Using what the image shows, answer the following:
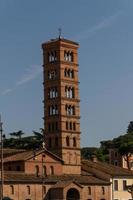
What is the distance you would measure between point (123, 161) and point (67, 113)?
152 feet

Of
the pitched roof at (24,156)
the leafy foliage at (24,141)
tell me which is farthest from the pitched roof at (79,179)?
the leafy foliage at (24,141)

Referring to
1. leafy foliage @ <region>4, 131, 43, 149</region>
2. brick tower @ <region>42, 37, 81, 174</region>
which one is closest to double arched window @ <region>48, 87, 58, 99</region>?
brick tower @ <region>42, 37, 81, 174</region>

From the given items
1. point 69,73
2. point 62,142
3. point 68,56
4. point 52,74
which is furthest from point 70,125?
point 68,56

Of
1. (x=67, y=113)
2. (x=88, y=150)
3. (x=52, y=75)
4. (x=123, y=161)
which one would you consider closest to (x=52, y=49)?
(x=52, y=75)

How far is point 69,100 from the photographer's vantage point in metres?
94.8

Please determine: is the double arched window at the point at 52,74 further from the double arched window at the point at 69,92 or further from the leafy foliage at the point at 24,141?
the leafy foliage at the point at 24,141

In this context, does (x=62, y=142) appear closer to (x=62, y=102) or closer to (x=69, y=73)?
(x=62, y=102)

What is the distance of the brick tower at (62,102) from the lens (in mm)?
93356

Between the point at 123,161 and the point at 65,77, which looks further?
the point at 123,161

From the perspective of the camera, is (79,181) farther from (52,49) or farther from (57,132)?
(52,49)

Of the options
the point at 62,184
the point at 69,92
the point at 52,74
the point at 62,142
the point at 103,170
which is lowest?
the point at 62,184

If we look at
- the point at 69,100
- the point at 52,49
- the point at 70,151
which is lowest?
the point at 70,151

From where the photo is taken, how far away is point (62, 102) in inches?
3681

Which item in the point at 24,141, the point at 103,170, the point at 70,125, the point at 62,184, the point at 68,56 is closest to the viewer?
the point at 62,184
